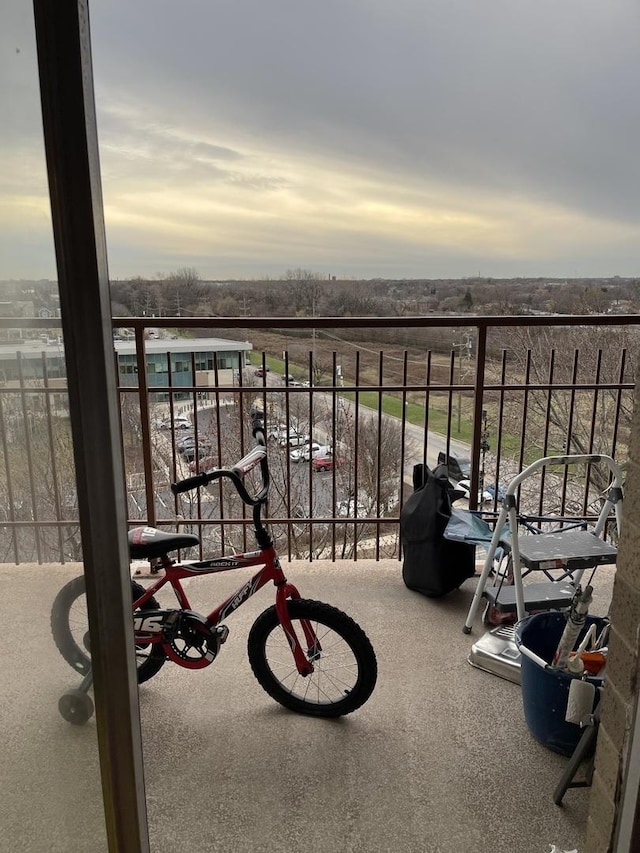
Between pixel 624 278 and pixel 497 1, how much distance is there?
7.15 ft

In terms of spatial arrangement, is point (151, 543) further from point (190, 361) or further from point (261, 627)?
point (190, 361)

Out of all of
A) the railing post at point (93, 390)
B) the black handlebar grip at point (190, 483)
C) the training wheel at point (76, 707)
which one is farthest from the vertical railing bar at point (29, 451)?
the black handlebar grip at point (190, 483)

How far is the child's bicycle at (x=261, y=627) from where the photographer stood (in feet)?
6.50

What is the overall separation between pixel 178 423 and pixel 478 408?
5.59 feet

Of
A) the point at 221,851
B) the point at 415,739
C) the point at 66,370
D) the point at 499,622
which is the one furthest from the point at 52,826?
the point at 499,622

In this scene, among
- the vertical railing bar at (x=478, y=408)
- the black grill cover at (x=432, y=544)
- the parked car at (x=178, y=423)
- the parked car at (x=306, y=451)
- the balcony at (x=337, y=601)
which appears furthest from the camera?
the parked car at (x=306, y=451)

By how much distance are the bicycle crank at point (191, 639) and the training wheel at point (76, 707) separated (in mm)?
1160

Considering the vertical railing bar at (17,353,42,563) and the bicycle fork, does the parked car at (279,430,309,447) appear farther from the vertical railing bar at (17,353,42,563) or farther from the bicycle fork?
the vertical railing bar at (17,353,42,563)

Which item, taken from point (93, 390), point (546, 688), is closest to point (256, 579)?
point (546, 688)

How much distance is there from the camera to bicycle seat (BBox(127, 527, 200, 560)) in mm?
1890

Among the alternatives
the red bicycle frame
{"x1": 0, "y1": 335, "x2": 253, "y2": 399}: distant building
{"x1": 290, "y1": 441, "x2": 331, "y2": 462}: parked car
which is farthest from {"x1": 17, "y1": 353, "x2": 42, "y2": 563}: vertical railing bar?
{"x1": 290, "y1": 441, "x2": 331, "y2": 462}: parked car

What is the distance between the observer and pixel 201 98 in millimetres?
5566

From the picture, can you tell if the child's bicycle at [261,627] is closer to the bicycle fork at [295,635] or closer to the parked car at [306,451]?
the bicycle fork at [295,635]

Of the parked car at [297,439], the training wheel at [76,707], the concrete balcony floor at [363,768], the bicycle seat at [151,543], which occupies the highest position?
the training wheel at [76,707]
